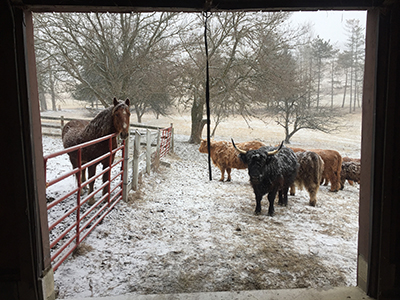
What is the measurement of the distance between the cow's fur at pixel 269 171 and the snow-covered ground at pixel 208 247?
471 millimetres

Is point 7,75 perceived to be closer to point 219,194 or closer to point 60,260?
point 60,260

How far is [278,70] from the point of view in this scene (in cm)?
1104

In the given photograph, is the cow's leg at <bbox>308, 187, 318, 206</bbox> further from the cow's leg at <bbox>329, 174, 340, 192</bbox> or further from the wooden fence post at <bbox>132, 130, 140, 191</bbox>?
the wooden fence post at <bbox>132, 130, 140, 191</bbox>

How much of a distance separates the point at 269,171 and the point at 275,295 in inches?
119

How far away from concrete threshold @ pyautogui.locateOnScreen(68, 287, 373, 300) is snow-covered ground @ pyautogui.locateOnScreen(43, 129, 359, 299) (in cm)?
31

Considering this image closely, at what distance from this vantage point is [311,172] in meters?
6.11

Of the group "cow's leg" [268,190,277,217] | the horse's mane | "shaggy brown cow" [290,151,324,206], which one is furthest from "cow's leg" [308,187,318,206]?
the horse's mane

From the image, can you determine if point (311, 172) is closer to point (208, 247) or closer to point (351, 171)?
point (351, 171)

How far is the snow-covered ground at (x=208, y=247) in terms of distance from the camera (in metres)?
2.87

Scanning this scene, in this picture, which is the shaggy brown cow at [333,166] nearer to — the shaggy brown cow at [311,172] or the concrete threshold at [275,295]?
the shaggy brown cow at [311,172]

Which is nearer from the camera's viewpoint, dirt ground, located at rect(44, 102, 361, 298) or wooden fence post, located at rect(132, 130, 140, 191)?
dirt ground, located at rect(44, 102, 361, 298)

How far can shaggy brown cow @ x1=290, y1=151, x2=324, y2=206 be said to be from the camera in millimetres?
6082

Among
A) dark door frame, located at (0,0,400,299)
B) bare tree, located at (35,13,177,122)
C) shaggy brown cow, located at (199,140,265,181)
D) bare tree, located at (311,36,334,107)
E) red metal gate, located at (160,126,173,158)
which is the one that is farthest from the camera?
bare tree, located at (311,36,334,107)

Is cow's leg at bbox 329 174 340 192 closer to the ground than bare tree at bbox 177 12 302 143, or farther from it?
closer to the ground
